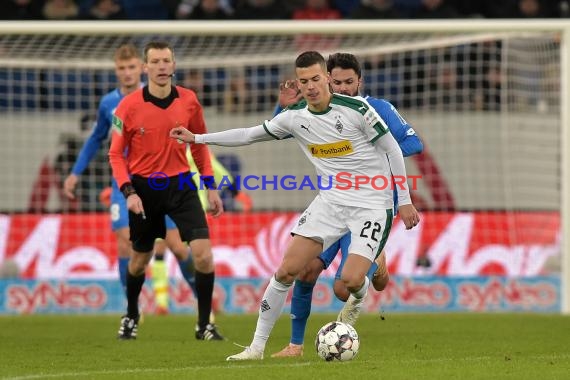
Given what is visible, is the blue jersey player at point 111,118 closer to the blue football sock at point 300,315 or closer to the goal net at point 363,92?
the blue football sock at point 300,315

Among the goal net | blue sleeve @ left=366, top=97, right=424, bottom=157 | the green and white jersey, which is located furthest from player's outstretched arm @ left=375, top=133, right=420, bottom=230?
the goal net

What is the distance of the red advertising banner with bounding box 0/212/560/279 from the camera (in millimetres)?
13859

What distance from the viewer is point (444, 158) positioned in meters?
15.0

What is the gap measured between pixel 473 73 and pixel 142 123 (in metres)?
6.70

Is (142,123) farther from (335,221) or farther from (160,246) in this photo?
(160,246)

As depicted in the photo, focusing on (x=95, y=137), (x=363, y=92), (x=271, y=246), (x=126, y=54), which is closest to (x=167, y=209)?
(x=95, y=137)

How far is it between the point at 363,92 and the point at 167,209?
6104 millimetres

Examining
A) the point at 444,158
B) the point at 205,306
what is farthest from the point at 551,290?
the point at 205,306

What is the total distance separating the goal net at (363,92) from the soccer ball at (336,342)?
6693 millimetres

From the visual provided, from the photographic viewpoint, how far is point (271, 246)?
45.8 feet

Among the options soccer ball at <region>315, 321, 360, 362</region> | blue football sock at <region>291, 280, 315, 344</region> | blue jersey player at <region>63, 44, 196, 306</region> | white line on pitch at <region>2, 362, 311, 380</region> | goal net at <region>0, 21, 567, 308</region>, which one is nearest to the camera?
white line on pitch at <region>2, 362, 311, 380</region>

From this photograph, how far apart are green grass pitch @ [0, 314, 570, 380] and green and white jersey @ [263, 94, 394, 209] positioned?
1.05 metres

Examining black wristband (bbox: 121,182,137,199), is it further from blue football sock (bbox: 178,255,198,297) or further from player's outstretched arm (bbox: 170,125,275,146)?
blue football sock (bbox: 178,255,198,297)

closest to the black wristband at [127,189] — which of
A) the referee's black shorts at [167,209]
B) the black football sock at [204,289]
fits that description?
the referee's black shorts at [167,209]
